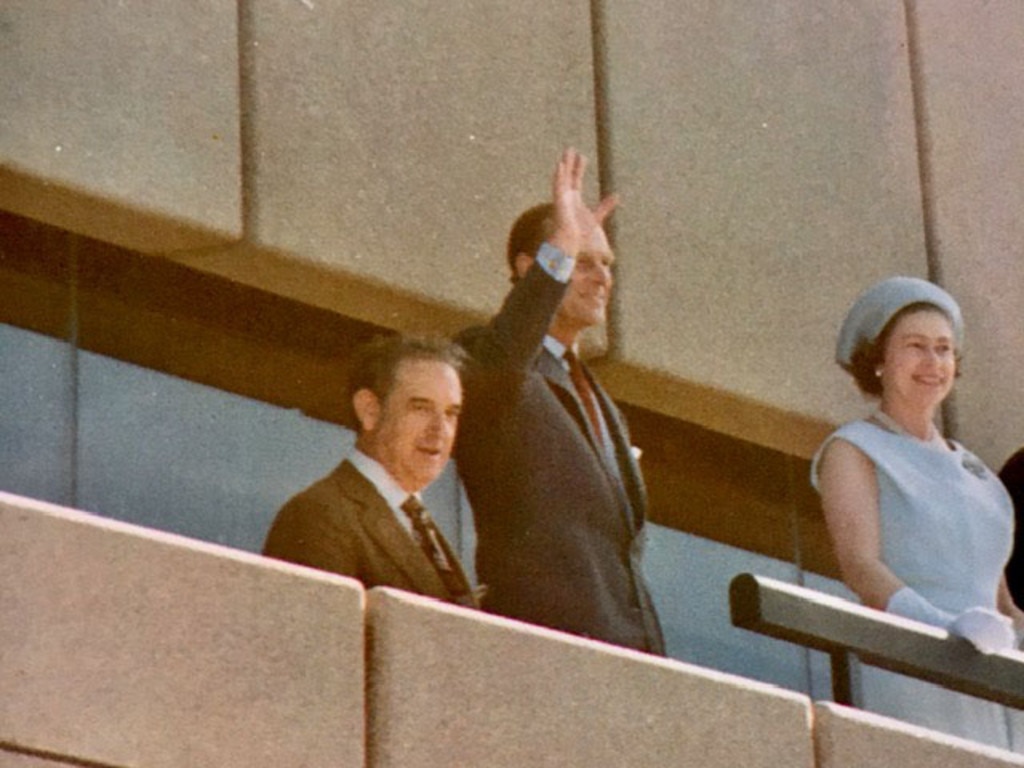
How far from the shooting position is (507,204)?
7559mm

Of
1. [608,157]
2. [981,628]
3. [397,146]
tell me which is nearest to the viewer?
[981,628]

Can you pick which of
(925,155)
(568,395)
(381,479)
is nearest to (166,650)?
(381,479)

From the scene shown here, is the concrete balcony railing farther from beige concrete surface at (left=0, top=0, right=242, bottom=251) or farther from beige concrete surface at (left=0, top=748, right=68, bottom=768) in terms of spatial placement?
beige concrete surface at (left=0, top=0, right=242, bottom=251)

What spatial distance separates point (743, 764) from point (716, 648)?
1.66 meters

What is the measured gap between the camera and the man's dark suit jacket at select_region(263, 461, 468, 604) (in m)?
5.69

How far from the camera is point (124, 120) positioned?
673 centimetres

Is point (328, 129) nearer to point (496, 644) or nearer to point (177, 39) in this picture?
point (177, 39)

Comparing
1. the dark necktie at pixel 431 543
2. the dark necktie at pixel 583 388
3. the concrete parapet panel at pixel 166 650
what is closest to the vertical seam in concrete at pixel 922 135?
the dark necktie at pixel 583 388

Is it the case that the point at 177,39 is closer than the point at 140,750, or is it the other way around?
the point at 140,750

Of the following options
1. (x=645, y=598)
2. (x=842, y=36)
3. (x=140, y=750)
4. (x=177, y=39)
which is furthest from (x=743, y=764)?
(x=842, y=36)

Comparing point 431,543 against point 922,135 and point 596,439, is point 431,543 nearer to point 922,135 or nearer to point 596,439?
point 596,439

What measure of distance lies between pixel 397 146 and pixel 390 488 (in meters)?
1.68

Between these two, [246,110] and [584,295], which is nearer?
[584,295]

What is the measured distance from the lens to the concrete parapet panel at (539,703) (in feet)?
18.8
